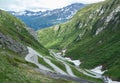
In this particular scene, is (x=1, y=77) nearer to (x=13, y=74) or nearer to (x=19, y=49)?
(x=13, y=74)

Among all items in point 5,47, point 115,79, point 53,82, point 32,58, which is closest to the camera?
point 53,82

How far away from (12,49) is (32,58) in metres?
14.2

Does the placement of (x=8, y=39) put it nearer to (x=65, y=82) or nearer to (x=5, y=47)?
(x=5, y=47)

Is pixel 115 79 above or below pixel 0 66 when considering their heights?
above

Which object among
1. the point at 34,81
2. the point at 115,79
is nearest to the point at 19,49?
the point at 115,79

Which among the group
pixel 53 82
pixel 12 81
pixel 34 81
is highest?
pixel 53 82

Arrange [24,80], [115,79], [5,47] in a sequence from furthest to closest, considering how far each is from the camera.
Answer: [115,79], [5,47], [24,80]

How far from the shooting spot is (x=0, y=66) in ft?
195

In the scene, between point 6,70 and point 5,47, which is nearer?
point 6,70

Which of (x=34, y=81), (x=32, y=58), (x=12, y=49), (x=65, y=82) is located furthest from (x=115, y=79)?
(x=34, y=81)

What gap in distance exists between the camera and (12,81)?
56031mm

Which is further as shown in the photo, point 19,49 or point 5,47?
point 19,49

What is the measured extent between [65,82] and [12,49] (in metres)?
84.8

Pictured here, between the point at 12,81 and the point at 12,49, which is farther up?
the point at 12,49
